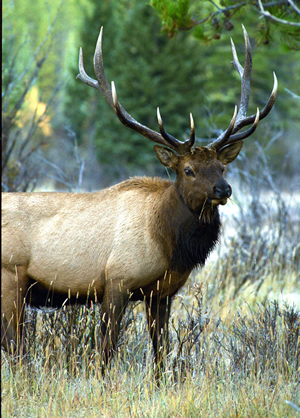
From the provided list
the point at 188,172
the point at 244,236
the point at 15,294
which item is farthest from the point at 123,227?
the point at 244,236

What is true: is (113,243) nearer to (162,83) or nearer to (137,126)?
(137,126)

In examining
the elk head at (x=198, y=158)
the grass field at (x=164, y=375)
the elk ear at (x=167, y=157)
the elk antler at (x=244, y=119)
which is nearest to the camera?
the grass field at (x=164, y=375)

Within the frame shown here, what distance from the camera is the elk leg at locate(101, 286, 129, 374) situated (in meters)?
3.67

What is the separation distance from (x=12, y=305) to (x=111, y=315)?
77 centimetres

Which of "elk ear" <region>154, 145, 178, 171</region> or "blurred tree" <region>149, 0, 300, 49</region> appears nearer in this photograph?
"elk ear" <region>154, 145, 178, 171</region>

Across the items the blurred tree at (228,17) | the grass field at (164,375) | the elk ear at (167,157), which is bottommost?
the grass field at (164,375)

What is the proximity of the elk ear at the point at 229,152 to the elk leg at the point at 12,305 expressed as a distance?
1.86m

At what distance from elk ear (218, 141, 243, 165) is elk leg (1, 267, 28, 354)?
6.10ft

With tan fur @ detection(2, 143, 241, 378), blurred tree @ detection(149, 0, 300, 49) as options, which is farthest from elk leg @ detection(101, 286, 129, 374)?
A: blurred tree @ detection(149, 0, 300, 49)

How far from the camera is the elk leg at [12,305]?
371cm

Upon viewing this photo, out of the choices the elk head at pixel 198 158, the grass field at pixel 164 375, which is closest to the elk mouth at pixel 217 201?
the elk head at pixel 198 158

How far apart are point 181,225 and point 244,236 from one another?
3.31 meters

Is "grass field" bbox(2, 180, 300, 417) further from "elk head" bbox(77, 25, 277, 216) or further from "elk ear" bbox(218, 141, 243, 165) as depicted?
"elk ear" bbox(218, 141, 243, 165)

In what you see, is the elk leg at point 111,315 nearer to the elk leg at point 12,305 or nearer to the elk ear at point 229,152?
the elk leg at point 12,305
